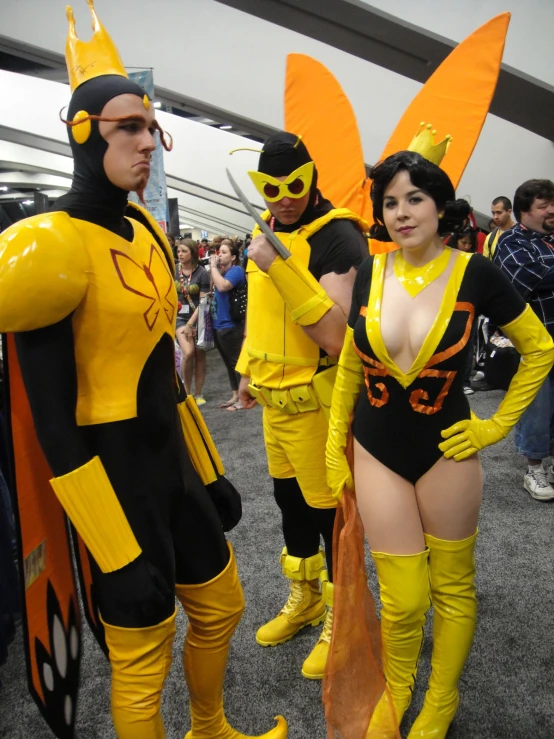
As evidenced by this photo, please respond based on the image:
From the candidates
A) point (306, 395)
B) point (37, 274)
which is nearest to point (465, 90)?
point (306, 395)

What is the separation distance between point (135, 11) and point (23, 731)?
4.98m

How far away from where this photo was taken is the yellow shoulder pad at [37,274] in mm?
1007

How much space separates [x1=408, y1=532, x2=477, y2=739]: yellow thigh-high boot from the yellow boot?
608mm

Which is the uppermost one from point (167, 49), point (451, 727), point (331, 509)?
point (167, 49)

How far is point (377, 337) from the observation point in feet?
4.65

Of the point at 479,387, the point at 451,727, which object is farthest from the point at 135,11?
the point at 451,727

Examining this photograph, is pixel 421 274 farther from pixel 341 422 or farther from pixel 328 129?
pixel 328 129

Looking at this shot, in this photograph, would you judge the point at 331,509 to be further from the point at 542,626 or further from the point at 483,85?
the point at 483,85

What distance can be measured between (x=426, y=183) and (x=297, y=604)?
154 cm

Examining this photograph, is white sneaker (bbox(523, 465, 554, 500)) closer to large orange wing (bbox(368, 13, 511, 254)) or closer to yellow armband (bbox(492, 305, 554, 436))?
yellow armband (bbox(492, 305, 554, 436))

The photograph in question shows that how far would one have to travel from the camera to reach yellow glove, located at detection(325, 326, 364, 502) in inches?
63.1

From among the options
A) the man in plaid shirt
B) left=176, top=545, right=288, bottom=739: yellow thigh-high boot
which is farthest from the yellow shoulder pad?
the man in plaid shirt

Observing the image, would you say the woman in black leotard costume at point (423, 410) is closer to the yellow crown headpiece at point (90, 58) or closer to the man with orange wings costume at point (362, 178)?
the man with orange wings costume at point (362, 178)

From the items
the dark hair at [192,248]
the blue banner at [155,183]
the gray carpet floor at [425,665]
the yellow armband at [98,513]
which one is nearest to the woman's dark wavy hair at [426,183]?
the yellow armband at [98,513]
